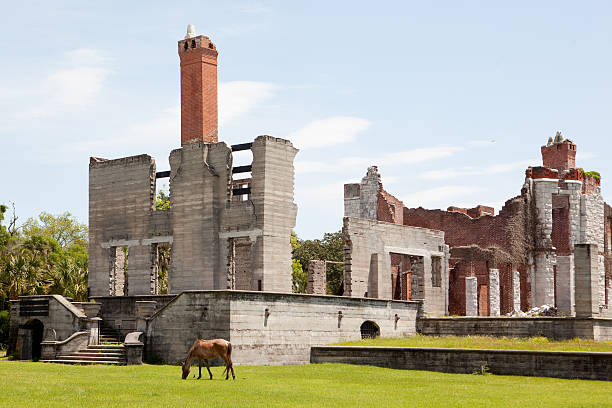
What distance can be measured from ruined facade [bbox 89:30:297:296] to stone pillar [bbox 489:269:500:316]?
483 inches

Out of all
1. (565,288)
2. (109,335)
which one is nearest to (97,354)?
(109,335)

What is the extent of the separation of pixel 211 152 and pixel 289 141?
3.49 metres

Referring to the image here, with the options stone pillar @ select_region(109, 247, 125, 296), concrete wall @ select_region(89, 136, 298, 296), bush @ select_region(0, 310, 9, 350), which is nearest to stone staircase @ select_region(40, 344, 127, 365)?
concrete wall @ select_region(89, 136, 298, 296)

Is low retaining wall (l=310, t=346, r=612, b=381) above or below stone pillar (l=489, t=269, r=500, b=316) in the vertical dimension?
below

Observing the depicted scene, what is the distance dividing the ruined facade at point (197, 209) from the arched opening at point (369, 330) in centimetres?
432

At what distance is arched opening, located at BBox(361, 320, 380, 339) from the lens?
32.5m

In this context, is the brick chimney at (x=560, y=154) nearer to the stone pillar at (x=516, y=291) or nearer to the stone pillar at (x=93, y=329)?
the stone pillar at (x=516, y=291)

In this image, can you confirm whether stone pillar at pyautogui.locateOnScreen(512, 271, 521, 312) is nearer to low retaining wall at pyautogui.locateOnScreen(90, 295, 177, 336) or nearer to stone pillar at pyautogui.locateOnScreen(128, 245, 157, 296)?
stone pillar at pyautogui.locateOnScreen(128, 245, 157, 296)

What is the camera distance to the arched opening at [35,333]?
3144 cm

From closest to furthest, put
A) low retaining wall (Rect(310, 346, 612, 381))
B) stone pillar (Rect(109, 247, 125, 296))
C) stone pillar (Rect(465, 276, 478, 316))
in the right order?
low retaining wall (Rect(310, 346, 612, 381)) < stone pillar (Rect(109, 247, 125, 296)) < stone pillar (Rect(465, 276, 478, 316))

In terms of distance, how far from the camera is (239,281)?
42.2m

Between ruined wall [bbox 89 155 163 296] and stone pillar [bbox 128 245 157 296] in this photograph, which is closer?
stone pillar [bbox 128 245 157 296]

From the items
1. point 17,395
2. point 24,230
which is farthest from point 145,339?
point 24,230

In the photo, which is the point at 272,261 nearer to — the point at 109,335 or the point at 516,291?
the point at 109,335
